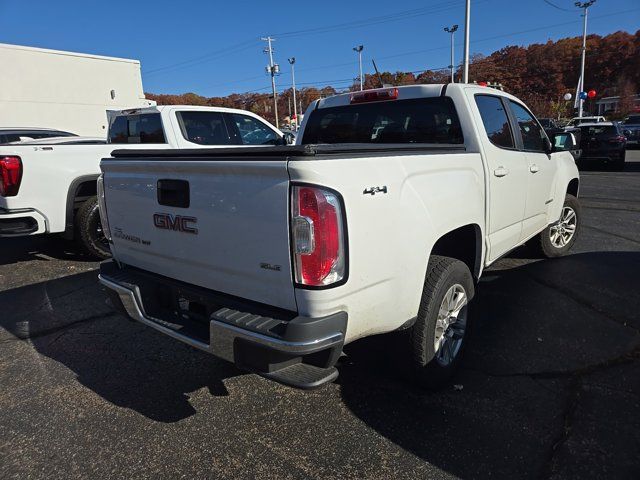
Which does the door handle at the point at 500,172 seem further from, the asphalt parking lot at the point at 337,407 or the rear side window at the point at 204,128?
the rear side window at the point at 204,128

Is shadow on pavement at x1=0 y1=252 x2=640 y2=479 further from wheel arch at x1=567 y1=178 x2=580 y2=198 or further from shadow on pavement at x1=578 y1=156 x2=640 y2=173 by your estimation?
shadow on pavement at x1=578 y1=156 x2=640 y2=173

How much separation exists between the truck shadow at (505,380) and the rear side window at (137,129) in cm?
505

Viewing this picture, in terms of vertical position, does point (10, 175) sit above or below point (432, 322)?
above

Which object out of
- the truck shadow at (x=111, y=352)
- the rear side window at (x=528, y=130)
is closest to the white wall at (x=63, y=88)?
the truck shadow at (x=111, y=352)

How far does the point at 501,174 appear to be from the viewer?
3.49 meters

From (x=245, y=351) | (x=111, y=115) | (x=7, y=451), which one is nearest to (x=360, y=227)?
(x=245, y=351)

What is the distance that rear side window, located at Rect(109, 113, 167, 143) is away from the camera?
22.7ft

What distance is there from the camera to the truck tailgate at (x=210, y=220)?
210 cm

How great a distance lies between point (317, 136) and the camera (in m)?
4.33

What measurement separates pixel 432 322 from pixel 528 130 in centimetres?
270

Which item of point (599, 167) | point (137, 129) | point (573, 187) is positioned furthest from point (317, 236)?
point (599, 167)

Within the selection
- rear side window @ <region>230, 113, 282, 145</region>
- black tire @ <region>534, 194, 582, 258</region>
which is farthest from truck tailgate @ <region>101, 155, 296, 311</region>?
rear side window @ <region>230, 113, 282, 145</region>

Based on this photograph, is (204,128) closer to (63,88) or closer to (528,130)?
(528,130)

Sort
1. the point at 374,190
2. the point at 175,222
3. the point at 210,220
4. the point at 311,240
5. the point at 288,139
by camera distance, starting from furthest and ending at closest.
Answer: the point at 288,139 < the point at 175,222 < the point at 210,220 < the point at 374,190 < the point at 311,240
